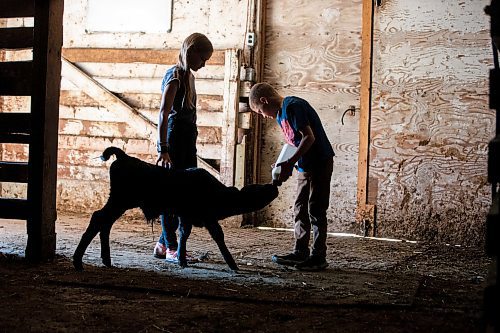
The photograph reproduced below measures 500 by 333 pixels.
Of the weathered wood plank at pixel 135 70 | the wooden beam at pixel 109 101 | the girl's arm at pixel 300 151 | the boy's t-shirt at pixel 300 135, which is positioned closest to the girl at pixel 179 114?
the boy's t-shirt at pixel 300 135

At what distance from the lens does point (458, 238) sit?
21.7 feet

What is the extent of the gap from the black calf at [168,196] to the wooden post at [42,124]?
445 mm

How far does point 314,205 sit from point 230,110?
9.65 feet

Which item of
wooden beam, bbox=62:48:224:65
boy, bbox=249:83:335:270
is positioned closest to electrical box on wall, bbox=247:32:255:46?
wooden beam, bbox=62:48:224:65

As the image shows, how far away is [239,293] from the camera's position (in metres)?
3.67

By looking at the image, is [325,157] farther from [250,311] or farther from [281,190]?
[281,190]

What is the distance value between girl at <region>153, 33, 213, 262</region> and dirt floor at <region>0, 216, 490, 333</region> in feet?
2.36

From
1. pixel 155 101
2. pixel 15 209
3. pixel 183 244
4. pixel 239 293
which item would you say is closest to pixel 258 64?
pixel 155 101

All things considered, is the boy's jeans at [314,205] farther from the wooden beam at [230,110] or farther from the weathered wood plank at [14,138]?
the wooden beam at [230,110]

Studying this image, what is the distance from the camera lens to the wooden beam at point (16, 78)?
466 cm

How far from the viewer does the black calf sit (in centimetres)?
433

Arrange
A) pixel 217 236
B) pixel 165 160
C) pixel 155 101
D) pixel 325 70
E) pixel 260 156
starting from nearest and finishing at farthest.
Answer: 1. pixel 217 236
2. pixel 165 160
3. pixel 325 70
4. pixel 260 156
5. pixel 155 101

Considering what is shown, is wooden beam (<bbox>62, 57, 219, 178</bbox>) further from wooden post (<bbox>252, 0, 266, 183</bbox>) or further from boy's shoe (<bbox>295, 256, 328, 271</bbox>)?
boy's shoe (<bbox>295, 256, 328, 271</bbox>)

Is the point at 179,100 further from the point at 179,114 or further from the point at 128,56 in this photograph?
the point at 128,56
